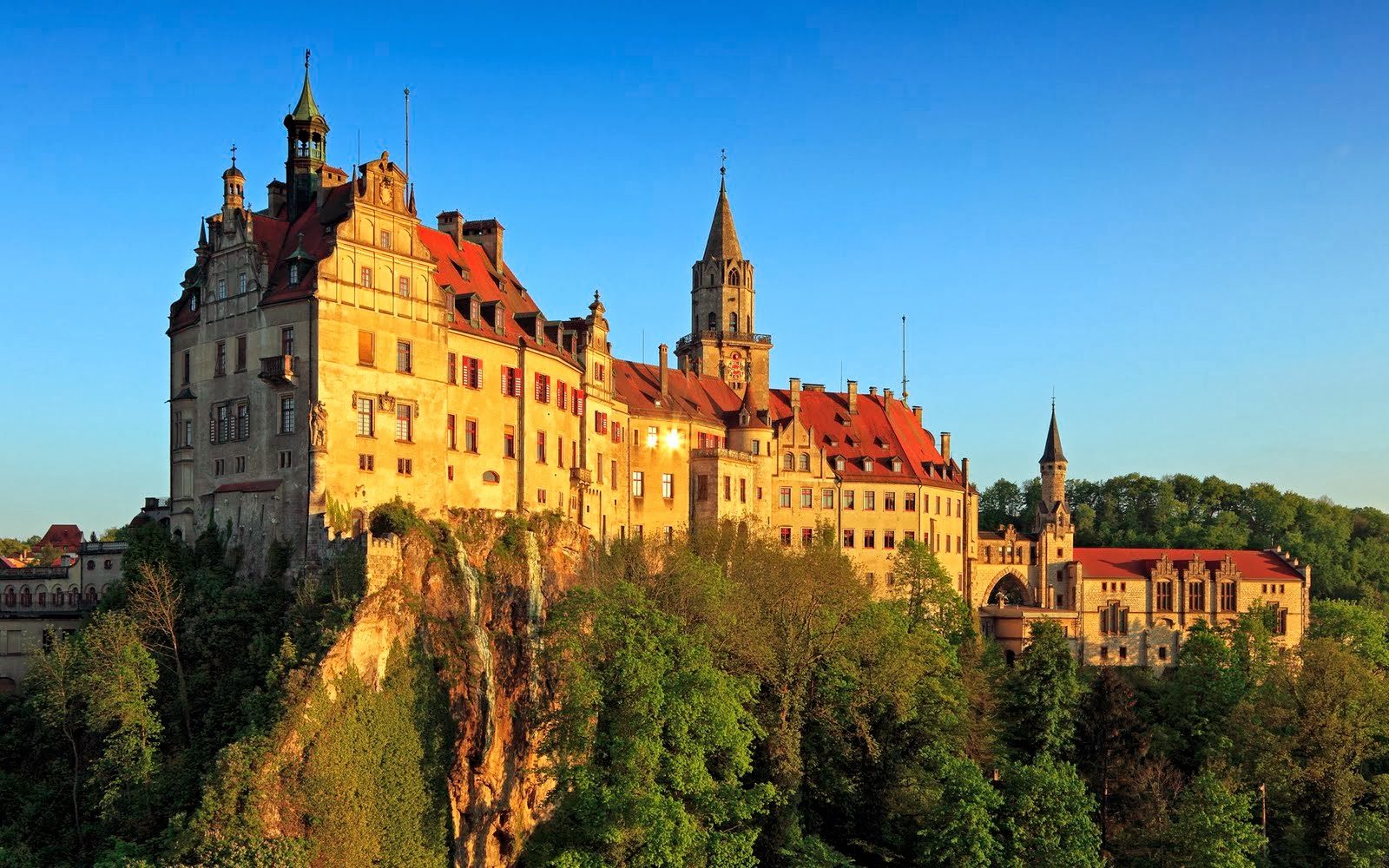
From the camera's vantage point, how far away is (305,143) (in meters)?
75.0

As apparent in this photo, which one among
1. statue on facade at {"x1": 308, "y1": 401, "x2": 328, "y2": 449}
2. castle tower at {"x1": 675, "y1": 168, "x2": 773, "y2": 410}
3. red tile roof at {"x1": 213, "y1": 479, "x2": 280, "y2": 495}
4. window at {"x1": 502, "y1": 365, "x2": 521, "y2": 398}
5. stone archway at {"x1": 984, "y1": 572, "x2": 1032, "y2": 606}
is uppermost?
castle tower at {"x1": 675, "y1": 168, "x2": 773, "y2": 410}

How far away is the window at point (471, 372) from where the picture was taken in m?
73.4

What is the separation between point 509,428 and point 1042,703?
33.8m

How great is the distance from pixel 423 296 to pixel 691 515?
27144 mm

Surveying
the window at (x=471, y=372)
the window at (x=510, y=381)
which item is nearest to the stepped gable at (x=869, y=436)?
the window at (x=510, y=381)

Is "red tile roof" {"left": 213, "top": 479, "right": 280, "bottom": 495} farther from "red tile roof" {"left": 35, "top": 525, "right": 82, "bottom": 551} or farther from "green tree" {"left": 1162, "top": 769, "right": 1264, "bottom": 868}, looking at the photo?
"red tile roof" {"left": 35, "top": 525, "right": 82, "bottom": 551}

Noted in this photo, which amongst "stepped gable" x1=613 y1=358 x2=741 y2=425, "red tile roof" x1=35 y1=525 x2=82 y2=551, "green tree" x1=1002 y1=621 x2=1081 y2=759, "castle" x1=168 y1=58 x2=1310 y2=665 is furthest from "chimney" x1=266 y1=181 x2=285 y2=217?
"red tile roof" x1=35 y1=525 x2=82 y2=551

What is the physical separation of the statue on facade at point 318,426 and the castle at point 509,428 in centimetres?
13

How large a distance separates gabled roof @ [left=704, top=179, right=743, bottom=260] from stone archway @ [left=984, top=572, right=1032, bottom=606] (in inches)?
1199

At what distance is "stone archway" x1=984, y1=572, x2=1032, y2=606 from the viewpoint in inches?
4300

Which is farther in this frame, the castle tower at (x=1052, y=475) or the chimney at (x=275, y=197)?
the castle tower at (x=1052, y=475)

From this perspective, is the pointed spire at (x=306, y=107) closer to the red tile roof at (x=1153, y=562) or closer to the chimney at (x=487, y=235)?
the chimney at (x=487, y=235)

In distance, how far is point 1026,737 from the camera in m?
84.9

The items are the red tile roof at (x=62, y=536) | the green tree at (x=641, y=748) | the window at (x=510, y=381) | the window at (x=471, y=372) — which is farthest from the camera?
the red tile roof at (x=62, y=536)
